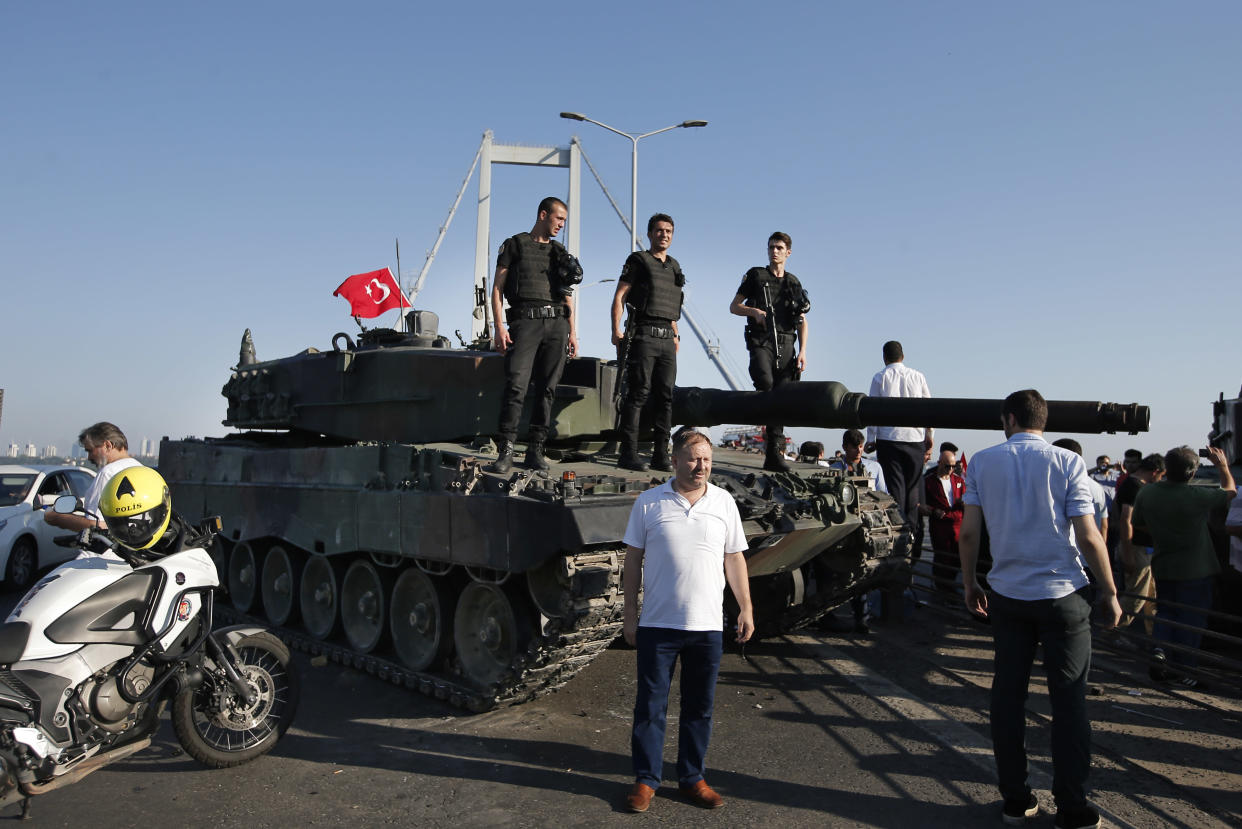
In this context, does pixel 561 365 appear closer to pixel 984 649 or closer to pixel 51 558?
pixel 984 649

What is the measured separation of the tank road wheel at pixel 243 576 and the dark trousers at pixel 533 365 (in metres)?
4.19

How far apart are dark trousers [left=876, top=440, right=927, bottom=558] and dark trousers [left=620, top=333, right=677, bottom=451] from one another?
8.81 feet

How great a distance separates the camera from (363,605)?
815cm

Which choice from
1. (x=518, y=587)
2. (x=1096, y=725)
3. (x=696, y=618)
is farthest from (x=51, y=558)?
(x=1096, y=725)

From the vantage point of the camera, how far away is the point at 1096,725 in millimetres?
6059

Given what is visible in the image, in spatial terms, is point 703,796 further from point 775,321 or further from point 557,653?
point 775,321

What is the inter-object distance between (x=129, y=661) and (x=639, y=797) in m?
2.51

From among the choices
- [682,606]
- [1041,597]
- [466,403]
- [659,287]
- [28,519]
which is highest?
[659,287]

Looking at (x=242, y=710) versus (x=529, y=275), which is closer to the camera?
(x=242, y=710)

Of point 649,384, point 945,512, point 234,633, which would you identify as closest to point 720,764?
point 234,633

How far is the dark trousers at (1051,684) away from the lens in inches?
164

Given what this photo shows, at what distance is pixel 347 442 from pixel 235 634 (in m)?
4.52

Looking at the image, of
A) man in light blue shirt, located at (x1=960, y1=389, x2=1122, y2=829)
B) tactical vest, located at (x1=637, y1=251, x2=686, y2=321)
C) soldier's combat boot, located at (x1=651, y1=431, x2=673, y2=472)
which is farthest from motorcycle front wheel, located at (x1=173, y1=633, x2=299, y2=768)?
man in light blue shirt, located at (x1=960, y1=389, x2=1122, y2=829)

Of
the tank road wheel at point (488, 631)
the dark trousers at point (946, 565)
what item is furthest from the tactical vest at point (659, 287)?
the dark trousers at point (946, 565)
